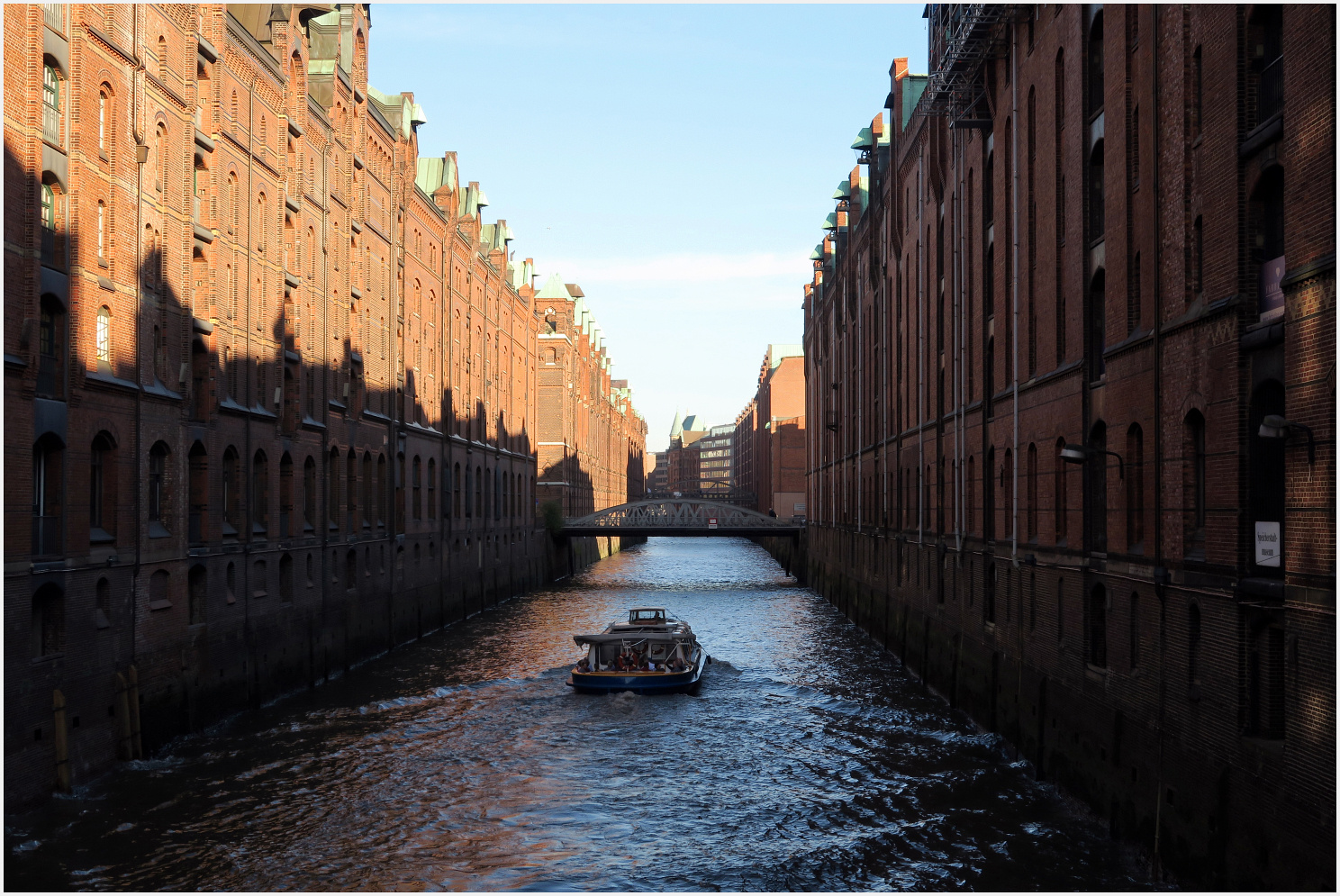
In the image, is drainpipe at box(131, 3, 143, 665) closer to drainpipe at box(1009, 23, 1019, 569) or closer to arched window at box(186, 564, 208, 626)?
arched window at box(186, 564, 208, 626)

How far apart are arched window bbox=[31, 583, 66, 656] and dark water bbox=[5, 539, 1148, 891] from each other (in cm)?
275

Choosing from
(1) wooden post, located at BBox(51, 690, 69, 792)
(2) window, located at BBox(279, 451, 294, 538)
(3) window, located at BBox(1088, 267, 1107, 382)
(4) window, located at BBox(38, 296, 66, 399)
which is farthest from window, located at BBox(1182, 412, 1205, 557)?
(2) window, located at BBox(279, 451, 294, 538)

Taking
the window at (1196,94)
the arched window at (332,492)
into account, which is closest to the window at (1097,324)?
the window at (1196,94)

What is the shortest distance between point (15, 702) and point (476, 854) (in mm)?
8136

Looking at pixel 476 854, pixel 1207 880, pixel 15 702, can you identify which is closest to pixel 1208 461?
pixel 1207 880

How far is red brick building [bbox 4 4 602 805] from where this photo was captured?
68.7 feet

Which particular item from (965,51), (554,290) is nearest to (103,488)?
(965,51)

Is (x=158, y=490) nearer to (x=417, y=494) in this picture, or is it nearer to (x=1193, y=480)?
(x=1193, y=480)

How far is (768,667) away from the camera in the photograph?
1617 inches

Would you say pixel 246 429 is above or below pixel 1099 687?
above

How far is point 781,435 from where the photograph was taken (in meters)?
125

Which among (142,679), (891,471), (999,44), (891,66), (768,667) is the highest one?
(891,66)

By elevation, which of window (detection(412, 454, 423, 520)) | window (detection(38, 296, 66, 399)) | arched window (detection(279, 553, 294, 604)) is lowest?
arched window (detection(279, 553, 294, 604))

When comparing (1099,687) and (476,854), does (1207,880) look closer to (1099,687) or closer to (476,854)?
(1099,687)
